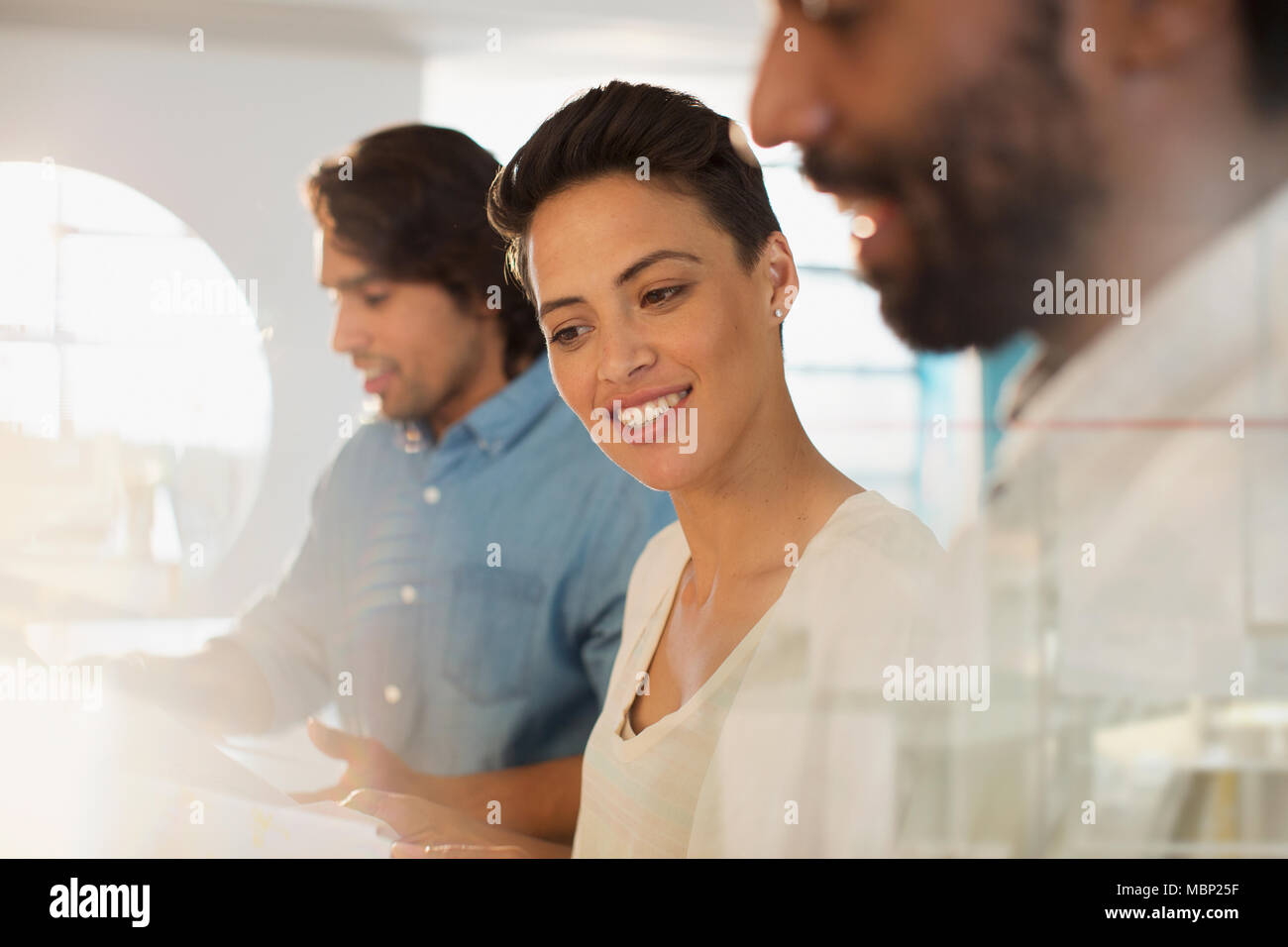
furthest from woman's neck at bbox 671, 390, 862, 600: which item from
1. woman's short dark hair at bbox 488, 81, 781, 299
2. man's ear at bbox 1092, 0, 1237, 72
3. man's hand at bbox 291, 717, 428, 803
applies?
man's ear at bbox 1092, 0, 1237, 72

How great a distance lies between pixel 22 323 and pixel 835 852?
1.21 meters

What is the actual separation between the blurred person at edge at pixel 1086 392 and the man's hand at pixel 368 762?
25.2 inches

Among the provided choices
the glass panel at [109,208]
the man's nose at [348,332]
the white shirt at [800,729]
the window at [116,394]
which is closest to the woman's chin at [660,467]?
the white shirt at [800,729]

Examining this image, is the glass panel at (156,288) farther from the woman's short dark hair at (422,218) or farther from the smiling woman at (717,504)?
the smiling woman at (717,504)

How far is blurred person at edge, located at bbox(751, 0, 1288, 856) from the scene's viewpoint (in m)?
1.30

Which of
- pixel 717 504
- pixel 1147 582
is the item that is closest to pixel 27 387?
pixel 717 504

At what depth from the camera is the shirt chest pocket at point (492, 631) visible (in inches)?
54.1

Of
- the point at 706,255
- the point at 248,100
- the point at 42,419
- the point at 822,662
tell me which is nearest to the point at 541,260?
the point at 706,255

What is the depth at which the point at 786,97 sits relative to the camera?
131cm

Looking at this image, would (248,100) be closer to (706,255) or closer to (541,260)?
(541,260)

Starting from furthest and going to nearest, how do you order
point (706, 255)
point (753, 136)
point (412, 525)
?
point (412, 525) → point (753, 136) → point (706, 255)

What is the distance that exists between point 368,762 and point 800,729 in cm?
57

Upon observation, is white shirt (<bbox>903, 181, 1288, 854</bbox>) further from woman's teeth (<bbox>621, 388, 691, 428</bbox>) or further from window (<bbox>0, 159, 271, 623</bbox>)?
window (<bbox>0, 159, 271, 623</bbox>)

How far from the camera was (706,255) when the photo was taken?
1172 millimetres
